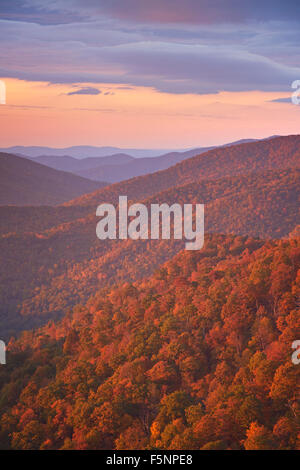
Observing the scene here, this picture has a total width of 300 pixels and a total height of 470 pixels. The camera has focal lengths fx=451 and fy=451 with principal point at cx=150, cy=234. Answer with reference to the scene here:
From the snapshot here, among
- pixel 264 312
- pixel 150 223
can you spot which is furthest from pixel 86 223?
pixel 264 312

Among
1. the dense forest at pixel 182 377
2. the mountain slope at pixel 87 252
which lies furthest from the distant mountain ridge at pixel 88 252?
the dense forest at pixel 182 377

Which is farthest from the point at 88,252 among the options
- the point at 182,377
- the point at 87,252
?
the point at 182,377

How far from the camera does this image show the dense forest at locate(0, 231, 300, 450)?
25.6 meters

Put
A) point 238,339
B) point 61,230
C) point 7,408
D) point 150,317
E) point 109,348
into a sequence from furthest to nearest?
1. point 61,230
2. point 150,317
3. point 109,348
4. point 7,408
5. point 238,339

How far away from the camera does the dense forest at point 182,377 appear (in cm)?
2559

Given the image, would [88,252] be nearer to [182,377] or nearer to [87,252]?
[87,252]

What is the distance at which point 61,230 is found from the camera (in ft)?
611

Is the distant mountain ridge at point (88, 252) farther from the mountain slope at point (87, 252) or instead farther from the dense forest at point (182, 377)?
the dense forest at point (182, 377)

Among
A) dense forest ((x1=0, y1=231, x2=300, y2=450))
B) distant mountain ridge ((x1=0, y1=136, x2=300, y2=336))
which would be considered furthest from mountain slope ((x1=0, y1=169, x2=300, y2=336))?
dense forest ((x1=0, y1=231, x2=300, y2=450))

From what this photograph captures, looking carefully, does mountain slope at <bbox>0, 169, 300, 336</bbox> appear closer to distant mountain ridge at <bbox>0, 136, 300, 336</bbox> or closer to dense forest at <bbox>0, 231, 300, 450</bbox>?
distant mountain ridge at <bbox>0, 136, 300, 336</bbox>

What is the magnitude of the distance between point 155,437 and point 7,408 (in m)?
19.6

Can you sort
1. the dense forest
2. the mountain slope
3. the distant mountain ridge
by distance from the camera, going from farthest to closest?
the mountain slope
the distant mountain ridge
the dense forest

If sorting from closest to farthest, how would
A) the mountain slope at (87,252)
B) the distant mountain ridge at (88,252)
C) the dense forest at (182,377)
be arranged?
the dense forest at (182,377), the distant mountain ridge at (88,252), the mountain slope at (87,252)
